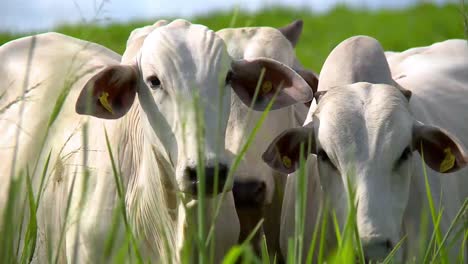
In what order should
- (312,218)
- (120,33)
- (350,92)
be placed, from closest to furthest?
(350,92) → (312,218) → (120,33)

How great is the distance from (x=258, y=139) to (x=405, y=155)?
1049 millimetres

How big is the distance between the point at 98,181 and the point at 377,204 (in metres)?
1.25

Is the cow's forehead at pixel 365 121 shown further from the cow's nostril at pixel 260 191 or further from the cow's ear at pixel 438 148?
the cow's nostril at pixel 260 191

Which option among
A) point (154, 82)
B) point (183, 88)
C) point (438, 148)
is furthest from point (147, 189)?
point (438, 148)

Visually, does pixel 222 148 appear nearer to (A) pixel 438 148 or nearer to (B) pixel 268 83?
(B) pixel 268 83

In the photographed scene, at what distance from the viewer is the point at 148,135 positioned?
16.3 feet

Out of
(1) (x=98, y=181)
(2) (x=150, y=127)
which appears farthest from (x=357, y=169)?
(1) (x=98, y=181)

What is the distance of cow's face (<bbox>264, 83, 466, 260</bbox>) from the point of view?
4668mm

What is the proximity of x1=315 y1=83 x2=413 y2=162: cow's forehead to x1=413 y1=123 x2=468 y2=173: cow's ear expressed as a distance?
0.07 m

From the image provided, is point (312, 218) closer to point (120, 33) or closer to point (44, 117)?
point (44, 117)

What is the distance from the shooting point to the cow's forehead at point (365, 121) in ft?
16.1

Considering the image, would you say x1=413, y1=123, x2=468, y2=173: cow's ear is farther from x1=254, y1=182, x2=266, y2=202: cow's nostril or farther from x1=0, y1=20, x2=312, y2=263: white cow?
x1=254, y1=182, x2=266, y2=202: cow's nostril

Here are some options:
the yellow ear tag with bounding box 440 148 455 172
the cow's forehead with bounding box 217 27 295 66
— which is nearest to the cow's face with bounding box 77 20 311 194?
the yellow ear tag with bounding box 440 148 455 172

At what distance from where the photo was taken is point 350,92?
518cm
